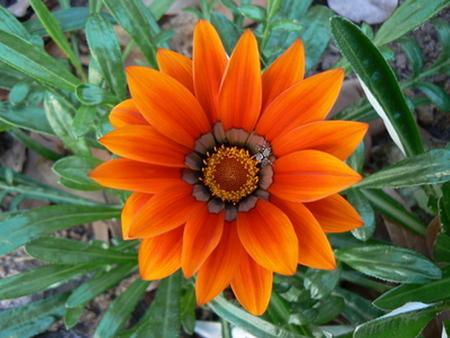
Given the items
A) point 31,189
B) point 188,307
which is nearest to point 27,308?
point 31,189

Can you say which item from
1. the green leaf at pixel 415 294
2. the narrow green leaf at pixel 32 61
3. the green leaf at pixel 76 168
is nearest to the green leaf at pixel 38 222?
the green leaf at pixel 76 168

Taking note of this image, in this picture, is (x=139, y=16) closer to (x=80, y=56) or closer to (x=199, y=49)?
(x=199, y=49)

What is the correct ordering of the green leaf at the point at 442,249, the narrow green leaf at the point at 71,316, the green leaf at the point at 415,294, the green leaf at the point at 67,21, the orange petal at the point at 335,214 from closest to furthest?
the orange petal at the point at 335,214 < the green leaf at the point at 415,294 < the green leaf at the point at 442,249 < the narrow green leaf at the point at 71,316 < the green leaf at the point at 67,21

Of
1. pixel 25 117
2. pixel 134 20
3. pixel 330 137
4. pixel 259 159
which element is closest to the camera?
pixel 330 137

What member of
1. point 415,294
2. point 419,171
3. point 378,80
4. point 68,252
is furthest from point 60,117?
point 415,294

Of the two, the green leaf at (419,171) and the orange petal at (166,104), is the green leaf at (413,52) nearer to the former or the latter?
the green leaf at (419,171)

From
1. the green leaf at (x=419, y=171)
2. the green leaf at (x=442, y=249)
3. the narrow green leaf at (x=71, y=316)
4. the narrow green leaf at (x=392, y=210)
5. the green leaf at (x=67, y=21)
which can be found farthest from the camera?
the green leaf at (x=67, y=21)

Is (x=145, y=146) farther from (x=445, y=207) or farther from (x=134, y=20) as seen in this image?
(x=445, y=207)
